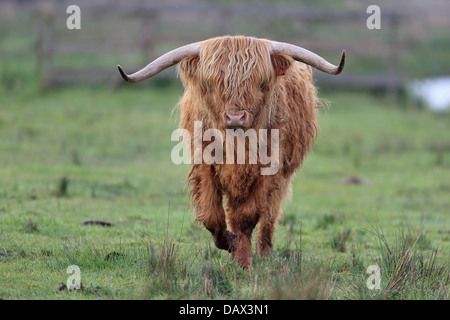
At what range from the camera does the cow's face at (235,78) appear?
15.3ft

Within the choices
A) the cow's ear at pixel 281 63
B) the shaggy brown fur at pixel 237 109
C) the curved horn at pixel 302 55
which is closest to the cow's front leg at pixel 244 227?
the shaggy brown fur at pixel 237 109

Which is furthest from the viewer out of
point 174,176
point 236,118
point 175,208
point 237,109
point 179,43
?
point 179,43

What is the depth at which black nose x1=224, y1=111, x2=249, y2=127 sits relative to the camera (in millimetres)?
4504

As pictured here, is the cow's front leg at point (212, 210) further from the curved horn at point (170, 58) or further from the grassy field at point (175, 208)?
the curved horn at point (170, 58)

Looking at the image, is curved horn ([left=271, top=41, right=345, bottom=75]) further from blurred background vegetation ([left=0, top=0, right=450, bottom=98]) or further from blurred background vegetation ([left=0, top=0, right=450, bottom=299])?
blurred background vegetation ([left=0, top=0, right=450, bottom=98])

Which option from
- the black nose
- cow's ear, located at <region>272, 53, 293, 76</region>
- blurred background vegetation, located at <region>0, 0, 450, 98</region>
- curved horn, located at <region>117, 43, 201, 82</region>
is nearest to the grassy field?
blurred background vegetation, located at <region>0, 0, 450, 98</region>

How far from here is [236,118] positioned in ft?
14.8

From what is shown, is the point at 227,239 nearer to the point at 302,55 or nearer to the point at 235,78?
the point at 235,78

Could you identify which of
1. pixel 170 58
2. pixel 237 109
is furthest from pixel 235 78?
pixel 170 58

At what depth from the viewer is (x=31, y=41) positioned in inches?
757

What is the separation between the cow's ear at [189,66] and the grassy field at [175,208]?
1.19 m

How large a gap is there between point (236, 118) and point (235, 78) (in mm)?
342
